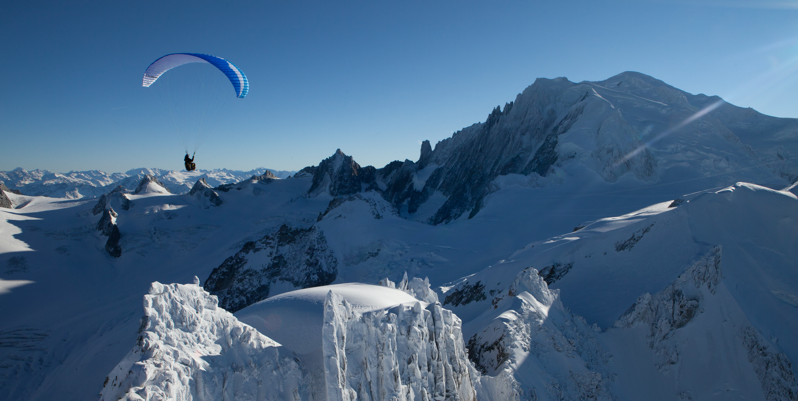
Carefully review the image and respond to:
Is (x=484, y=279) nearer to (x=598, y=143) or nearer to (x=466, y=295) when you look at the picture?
(x=466, y=295)

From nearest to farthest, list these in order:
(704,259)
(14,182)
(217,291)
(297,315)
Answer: (297,315) → (704,259) → (217,291) → (14,182)

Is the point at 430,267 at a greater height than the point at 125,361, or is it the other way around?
the point at 125,361

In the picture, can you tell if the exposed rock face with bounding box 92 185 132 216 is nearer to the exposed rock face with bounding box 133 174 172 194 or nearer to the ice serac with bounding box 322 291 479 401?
the exposed rock face with bounding box 133 174 172 194

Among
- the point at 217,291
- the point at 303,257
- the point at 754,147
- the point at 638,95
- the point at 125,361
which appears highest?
the point at 638,95

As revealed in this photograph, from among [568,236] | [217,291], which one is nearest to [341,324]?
[568,236]

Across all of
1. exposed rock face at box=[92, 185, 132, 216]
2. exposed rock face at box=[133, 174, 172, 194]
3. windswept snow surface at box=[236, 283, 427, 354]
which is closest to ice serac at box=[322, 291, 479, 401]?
windswept snow surface at box=[236, 283, 427, 354]

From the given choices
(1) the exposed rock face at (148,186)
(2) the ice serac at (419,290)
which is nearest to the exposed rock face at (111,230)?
(1) the exposed rock face at (148,186)

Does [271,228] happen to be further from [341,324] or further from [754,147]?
[754,147]
